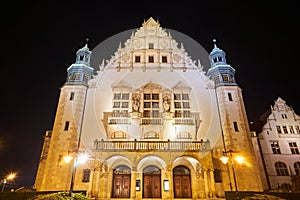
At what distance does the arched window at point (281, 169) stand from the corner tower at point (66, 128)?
2521 centimetres

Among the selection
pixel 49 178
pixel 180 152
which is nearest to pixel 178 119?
pixel 180 152

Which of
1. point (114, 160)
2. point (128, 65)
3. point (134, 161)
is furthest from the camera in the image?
point (128, 65)

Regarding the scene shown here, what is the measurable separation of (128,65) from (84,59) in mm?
6179

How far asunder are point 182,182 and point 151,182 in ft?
10.9

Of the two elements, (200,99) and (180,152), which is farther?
(200,99)

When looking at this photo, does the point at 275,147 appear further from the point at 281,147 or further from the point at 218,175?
the point at 218,175

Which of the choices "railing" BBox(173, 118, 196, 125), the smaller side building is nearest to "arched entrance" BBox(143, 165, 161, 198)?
"railing" BBox(173, 118, 196, 125)

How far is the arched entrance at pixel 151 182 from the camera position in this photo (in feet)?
73.7

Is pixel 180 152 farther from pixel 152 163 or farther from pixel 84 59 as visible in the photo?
pixel 84 59

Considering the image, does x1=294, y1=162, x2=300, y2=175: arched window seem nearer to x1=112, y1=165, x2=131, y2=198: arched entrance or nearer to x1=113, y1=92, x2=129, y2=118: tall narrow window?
x1=112, y1=165, x2=131, y2=198: arched entrance

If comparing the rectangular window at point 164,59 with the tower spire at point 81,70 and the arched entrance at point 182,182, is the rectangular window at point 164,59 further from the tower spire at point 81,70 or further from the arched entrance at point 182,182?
the arched entrance at point 182,182

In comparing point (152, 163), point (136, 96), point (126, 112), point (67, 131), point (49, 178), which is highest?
point (136, 96)

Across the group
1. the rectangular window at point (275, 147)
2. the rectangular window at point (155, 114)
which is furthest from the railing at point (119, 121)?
the rectangular window at point (275, 147)

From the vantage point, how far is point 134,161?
21.1m
